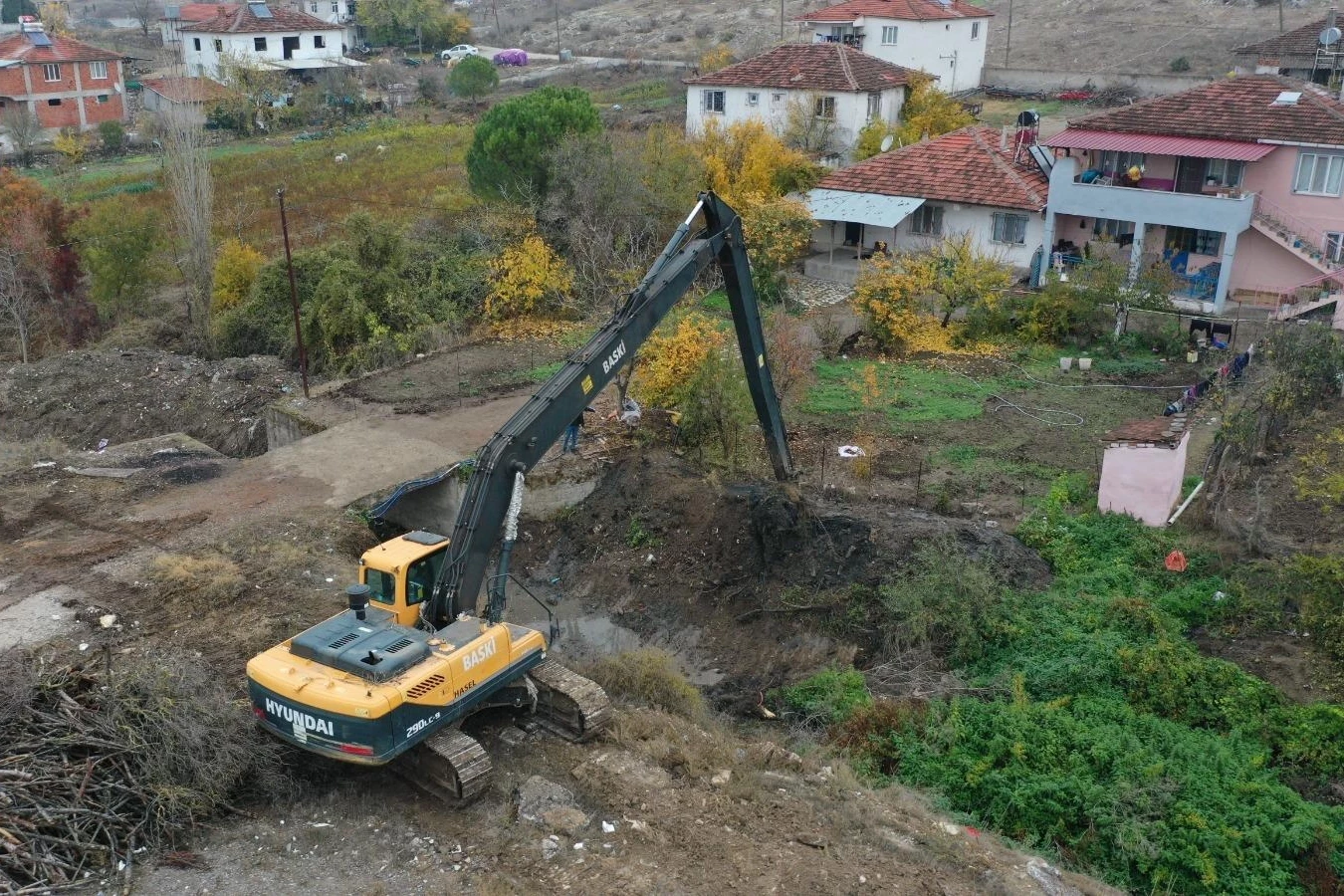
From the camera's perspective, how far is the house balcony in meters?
27.0

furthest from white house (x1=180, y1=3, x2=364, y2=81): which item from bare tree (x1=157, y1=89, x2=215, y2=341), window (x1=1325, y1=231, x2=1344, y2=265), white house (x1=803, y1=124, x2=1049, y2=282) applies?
window (x1=1325, y1=231, x2=1344, y2=265)

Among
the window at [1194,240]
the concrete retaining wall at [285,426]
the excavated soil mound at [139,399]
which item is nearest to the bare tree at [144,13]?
the excavated soil mound at [139,399]

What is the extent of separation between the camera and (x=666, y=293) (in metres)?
15.3

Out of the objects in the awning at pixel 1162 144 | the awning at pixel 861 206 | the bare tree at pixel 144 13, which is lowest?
the awning at pixel 861 206

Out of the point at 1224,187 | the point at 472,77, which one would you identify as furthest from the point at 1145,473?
the point at 472,77

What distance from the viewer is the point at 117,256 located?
29938mm

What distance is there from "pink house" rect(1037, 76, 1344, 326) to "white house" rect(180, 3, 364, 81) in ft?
148

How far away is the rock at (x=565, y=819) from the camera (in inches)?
436

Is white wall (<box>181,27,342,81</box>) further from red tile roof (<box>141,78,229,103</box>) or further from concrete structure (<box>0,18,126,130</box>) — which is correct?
concrete structure (<box>0,18,126,130</box>)

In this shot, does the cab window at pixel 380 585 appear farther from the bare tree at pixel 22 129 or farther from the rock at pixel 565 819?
the bare tree at pixel 22 129

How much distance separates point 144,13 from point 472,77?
58.2 m

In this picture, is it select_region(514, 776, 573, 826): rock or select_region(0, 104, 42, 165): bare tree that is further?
select_region(0, 104, 42, 165): bare tree

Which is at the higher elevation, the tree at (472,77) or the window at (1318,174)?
the tree at (472,77)

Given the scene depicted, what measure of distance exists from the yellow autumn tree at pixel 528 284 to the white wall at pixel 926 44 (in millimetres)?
23680
